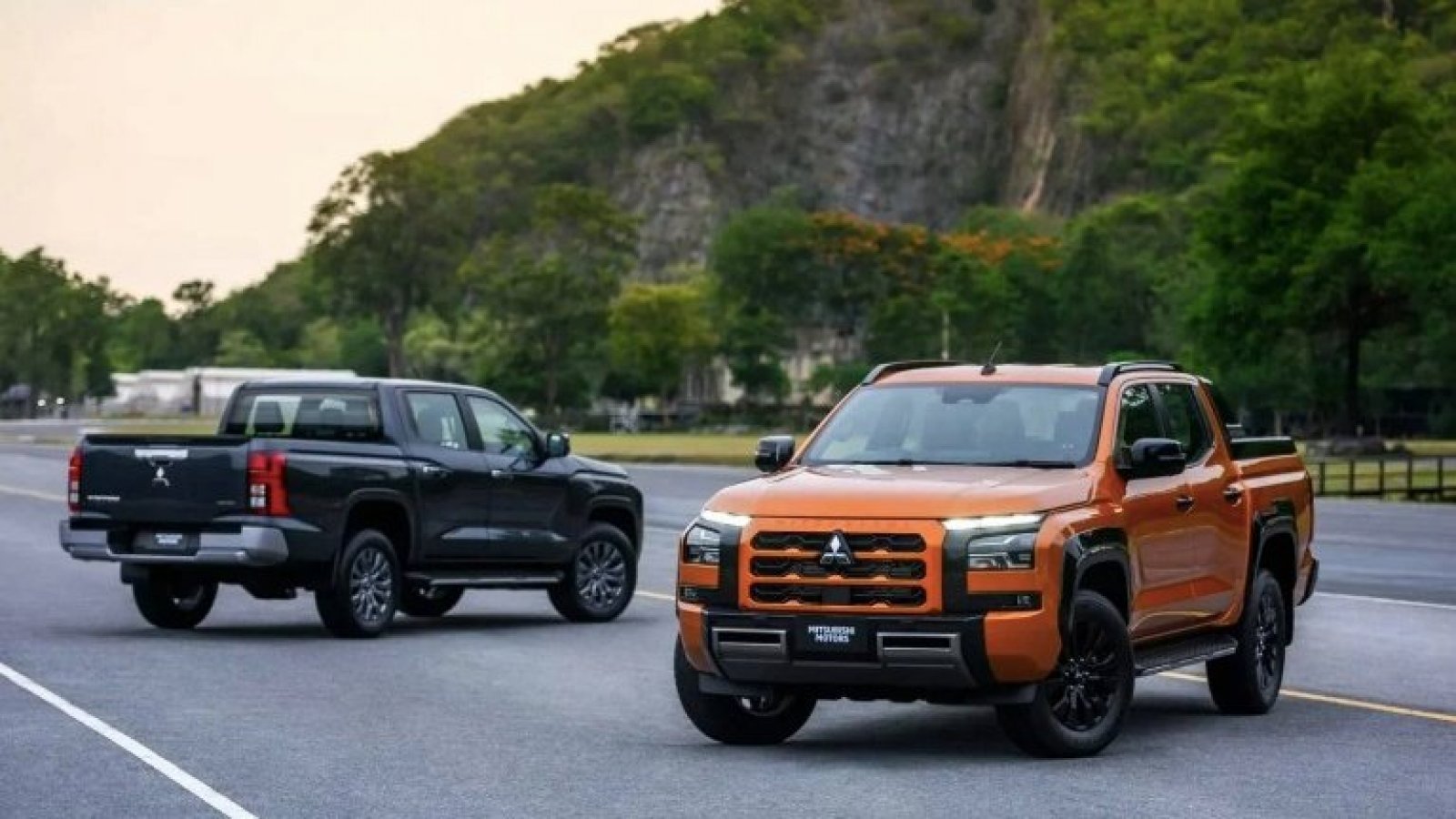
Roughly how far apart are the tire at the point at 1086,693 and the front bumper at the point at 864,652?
42 cm

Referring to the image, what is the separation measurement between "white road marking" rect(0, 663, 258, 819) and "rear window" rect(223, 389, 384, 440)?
3.81m

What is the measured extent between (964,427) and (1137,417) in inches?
37.6

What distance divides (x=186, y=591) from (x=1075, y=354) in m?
140

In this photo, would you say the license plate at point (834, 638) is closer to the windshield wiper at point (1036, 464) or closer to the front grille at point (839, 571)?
the front grille at point (839, 571)

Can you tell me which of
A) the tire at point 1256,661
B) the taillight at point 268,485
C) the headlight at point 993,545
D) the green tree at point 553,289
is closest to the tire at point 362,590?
the taillight at point 268,485

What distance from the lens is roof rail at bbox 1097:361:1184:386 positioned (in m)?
13.4

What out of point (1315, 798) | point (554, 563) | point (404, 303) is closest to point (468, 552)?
point (554, 563)

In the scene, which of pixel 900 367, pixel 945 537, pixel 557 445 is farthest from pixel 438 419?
pixel 945 537

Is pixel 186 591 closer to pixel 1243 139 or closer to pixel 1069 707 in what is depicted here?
pixel 1069 707

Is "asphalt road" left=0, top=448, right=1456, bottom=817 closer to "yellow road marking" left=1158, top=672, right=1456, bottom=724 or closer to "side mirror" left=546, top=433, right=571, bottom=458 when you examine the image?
"yellow road marking" left=1158, top=672, right=1456, bottom=724

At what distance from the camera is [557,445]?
2103 cm

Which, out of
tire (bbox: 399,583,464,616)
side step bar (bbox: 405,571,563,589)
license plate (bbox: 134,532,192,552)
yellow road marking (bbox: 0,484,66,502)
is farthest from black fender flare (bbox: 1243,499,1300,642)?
yellow road marking (bbox: 0,484,66,502)

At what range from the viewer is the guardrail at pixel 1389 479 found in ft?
171

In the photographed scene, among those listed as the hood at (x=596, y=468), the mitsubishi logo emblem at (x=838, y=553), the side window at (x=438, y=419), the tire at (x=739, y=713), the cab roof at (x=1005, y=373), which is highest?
the cab roof at (x=1005, y=373)
